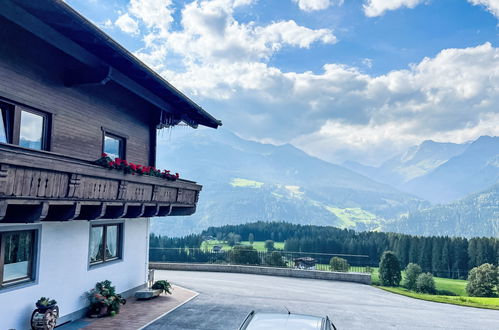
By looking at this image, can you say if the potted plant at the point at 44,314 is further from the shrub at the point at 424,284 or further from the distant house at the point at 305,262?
the shrub at the point at 424,284

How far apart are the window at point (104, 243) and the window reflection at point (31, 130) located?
4.03 meters

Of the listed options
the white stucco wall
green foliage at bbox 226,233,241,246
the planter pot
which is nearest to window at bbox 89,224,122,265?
the white stucco wall

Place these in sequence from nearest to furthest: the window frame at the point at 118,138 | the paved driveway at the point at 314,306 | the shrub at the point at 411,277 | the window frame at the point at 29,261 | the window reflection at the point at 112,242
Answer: the window frame at the point at 29,261
the paved driveway at the point at 314,306
the window frame at the point at 118,138
the window reflection at the point at 112,242
the shrub at the point at 411,277

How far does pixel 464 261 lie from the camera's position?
275 ft

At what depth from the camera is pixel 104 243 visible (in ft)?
47.0

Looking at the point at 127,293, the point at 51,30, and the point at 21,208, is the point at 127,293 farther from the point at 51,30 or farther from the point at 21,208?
the point at 51,30

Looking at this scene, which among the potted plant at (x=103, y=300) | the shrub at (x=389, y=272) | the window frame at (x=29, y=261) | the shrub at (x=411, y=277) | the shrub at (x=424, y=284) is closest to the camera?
the window frame at (x=29, y=261)

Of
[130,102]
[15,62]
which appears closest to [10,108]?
[15,62]

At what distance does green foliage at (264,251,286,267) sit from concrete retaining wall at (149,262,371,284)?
13.0 ft

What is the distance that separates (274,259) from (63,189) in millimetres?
23762

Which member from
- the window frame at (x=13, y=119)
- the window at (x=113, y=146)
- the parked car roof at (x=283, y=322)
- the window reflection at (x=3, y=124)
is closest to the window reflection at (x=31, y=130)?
the window frame at (x=13, y=119)

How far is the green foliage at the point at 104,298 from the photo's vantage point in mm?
12805

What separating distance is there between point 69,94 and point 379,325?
1318 cm

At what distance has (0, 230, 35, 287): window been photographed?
962cm
